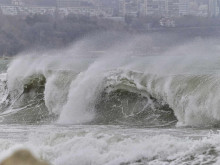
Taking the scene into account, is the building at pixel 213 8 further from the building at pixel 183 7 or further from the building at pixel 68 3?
the building at pixel 68 3

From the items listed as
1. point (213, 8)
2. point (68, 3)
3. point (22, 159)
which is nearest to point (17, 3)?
point (68, 3)

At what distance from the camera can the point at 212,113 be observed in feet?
37.9

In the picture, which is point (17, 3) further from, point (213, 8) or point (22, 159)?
point (22, 159)

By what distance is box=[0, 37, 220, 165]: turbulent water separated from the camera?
785 centimetres

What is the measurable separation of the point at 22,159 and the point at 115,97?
14078 mm

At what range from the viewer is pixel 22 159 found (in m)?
1.22

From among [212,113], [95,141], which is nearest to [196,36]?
[212,113]

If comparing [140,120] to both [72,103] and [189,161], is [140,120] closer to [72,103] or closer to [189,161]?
[72,103]

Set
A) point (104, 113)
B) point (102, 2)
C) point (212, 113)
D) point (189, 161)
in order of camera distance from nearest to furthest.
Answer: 1. point (189, 161)
2. point (212, 113)
3. point (104, 113)
4. point (102, 2)

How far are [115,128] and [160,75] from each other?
4.37 m

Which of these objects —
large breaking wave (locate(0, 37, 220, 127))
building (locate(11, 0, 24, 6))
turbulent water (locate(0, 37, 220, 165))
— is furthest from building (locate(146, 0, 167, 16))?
large breaking wave (locate(0, 37, 220, 127))

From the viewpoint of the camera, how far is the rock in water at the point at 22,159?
121 cm

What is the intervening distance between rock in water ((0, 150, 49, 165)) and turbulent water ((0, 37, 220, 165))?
500 cm

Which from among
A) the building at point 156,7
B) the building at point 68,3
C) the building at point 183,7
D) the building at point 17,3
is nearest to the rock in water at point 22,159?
the building at point 183,7
